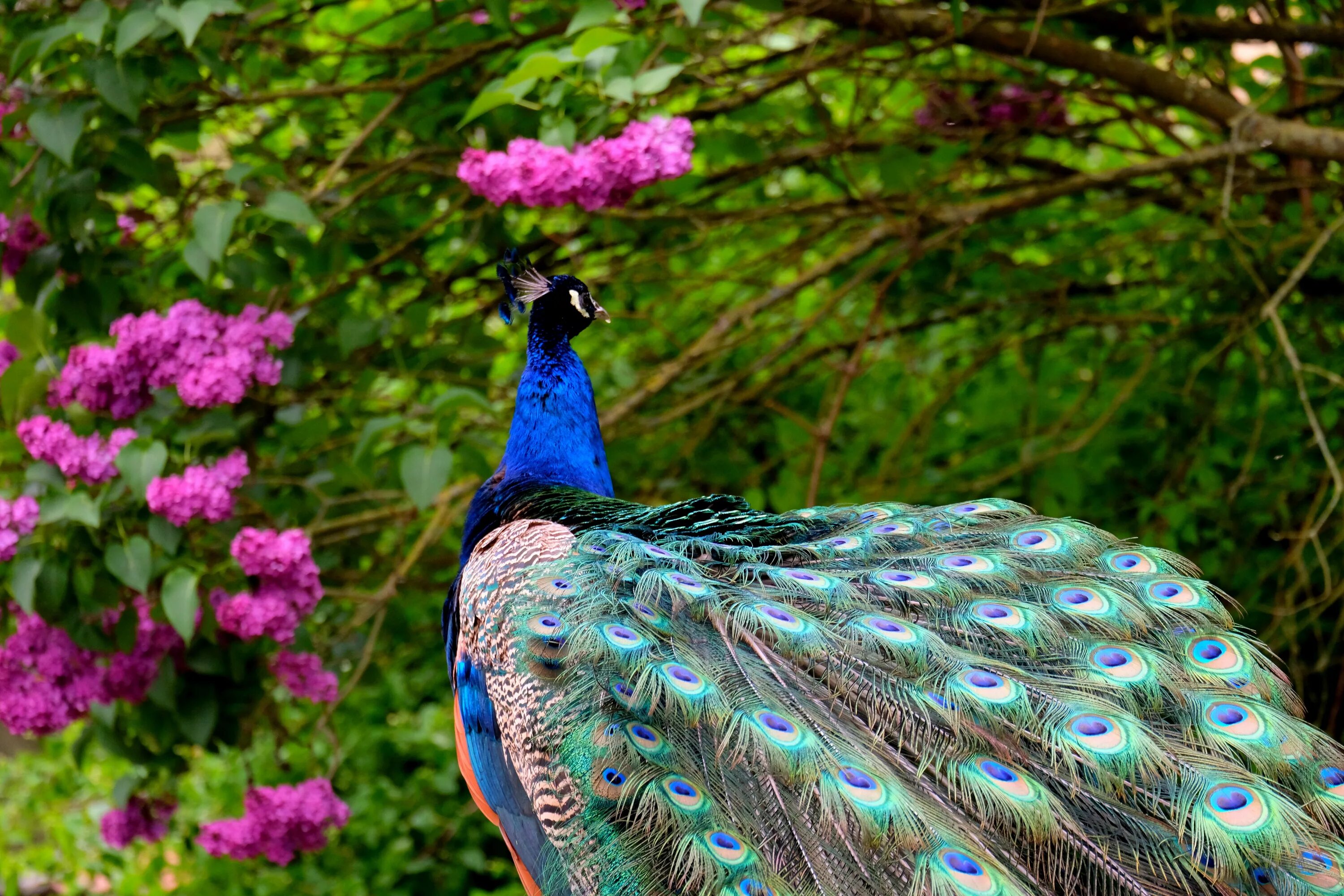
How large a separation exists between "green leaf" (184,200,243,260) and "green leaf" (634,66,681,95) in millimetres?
793

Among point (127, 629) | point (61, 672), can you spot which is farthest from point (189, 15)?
point (61, 672)

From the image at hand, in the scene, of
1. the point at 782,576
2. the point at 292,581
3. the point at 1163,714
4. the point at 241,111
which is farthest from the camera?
the point at 241,111

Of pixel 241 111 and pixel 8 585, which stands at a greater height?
pixel 241 111

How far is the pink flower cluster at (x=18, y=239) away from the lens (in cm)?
279

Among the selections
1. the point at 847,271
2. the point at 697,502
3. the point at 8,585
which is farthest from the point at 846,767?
the point at 847,271

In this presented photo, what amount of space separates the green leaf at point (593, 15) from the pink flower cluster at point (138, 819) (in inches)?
83.0

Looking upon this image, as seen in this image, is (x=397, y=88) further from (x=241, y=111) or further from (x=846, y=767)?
(x=846, y=767)

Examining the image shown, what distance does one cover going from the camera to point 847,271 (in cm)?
398

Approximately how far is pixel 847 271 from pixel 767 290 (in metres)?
0.33

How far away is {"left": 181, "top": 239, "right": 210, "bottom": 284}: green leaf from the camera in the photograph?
2427 mm

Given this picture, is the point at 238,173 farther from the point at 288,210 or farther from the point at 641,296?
the point at 641,296

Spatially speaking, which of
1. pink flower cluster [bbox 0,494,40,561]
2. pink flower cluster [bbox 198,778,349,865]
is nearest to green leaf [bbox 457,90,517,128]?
pink flower cluster [bbox 0,494,40,561]

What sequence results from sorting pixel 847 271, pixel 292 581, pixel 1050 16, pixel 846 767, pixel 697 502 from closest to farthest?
1. pixel 846 767
2. pixel 697 502
3. pixel 292 581
4. pixel 1050 16
5. pixel 847 271

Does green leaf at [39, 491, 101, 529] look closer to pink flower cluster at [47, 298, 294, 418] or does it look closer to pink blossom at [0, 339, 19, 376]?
pink flower cluster at [47, 298, 294, 418]
